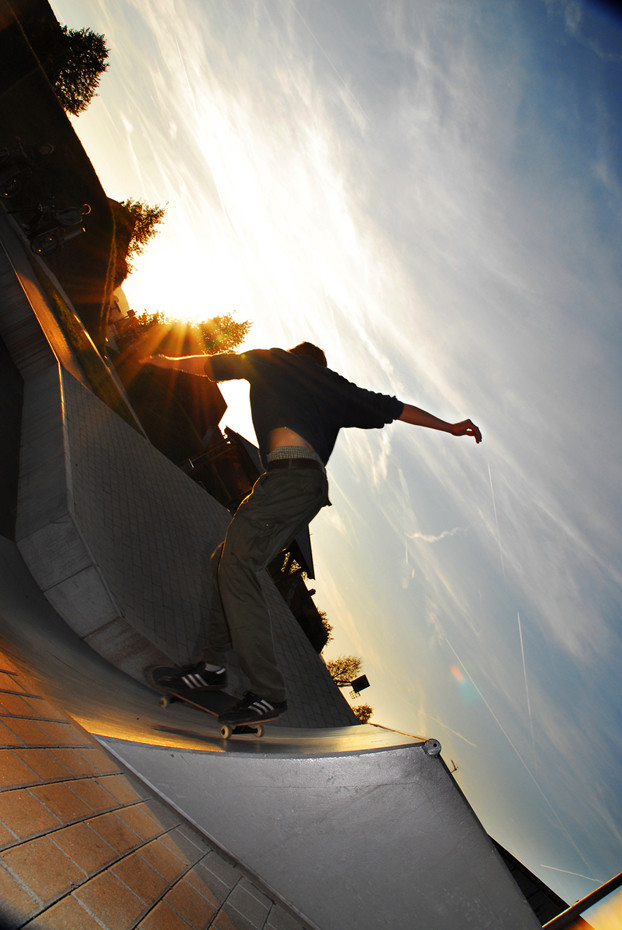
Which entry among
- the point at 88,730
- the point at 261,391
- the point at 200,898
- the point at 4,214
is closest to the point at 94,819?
the point at 200,898

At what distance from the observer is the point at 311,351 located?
3.67m

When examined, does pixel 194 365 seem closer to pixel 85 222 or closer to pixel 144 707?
pixel 144 707

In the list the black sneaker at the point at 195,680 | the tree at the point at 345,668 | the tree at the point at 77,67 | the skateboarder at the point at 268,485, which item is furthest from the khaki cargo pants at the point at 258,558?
the tree at the point at 345,668

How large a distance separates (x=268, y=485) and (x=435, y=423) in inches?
55.1

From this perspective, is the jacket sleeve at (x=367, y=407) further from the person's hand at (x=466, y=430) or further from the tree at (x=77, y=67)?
the tree at (x=77, y=67)

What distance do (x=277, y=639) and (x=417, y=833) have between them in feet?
15.5

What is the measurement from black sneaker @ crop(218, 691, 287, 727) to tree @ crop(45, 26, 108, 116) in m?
28.2

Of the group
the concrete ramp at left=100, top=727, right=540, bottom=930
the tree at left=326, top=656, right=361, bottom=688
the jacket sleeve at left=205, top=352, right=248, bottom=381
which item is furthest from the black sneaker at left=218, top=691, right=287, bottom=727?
the tree at left=326, top=656, right=361, bottom=688

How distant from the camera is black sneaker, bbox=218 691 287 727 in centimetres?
281

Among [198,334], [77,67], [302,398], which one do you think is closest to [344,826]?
[302,398]

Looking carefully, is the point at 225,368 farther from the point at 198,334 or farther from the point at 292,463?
the point at 198,334

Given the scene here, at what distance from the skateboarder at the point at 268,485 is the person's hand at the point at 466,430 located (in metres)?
0.12

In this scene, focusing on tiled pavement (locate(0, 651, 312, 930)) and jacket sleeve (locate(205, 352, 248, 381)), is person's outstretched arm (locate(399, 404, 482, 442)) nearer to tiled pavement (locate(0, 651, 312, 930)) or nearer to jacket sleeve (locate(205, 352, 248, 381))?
jacket sleeve (locate(205, 352, 248, 381))

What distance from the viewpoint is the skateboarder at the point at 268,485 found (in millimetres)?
2918
